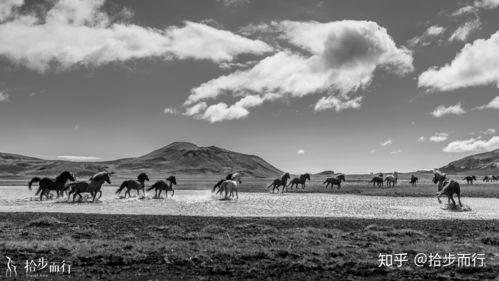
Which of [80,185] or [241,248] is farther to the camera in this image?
[80,185]

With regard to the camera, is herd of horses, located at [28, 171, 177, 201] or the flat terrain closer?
the flat terrain

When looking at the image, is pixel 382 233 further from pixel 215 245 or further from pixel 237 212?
pixel 237 212

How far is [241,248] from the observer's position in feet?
48.9

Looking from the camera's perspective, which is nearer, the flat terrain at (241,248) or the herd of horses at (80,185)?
the flat terrain at (241,248)

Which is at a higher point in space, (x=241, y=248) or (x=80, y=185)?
(x=80, y=185)

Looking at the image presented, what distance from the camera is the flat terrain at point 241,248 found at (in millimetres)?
12180

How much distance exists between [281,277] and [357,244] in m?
4.86

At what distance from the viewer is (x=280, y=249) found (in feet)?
47.6

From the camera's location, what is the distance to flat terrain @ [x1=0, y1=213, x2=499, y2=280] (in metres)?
12.2

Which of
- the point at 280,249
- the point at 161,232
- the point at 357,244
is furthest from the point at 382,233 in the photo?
the point at 161,232

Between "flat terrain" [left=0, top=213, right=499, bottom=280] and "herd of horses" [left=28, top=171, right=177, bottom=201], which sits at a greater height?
"herd of horses" [left=28, top=171, right=177, bottom=201]

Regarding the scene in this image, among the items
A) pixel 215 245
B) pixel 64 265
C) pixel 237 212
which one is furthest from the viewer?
pixel 237 212

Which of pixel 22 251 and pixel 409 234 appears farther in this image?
pixel 409 234

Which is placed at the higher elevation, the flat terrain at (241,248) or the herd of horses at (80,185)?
the herd of horses at (80,185)
